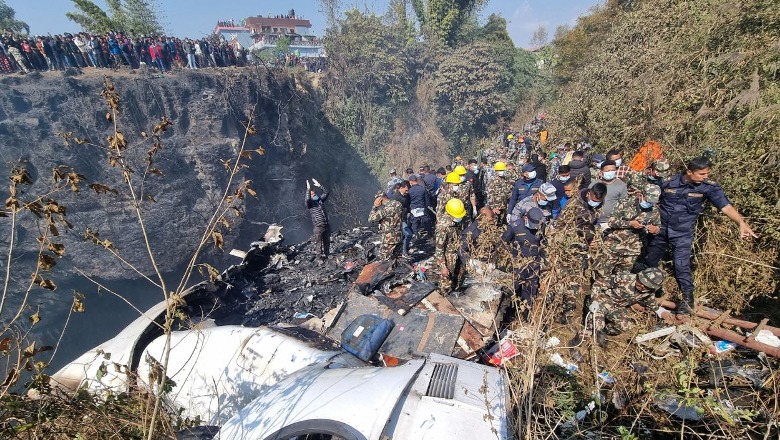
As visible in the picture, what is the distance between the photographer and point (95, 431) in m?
2.42

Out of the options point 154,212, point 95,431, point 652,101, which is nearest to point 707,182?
point 652,101

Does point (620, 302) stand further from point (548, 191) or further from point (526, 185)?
point (526, 185)

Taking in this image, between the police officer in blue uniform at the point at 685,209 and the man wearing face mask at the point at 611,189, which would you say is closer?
the police officer in blue uniform at the point at 685,209

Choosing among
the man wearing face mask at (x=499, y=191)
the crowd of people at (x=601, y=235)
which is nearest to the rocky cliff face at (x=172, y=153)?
the man wearing face mask at (x=499, y=191)

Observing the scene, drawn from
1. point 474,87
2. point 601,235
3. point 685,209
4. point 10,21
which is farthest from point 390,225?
point 10,21

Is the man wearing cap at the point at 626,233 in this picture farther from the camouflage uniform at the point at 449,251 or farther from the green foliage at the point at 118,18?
the green foliage at the point at 118,18

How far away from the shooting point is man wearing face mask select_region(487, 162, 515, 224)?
6945 millimetres

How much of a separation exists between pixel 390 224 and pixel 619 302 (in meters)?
3.58

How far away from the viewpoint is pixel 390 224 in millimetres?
6441

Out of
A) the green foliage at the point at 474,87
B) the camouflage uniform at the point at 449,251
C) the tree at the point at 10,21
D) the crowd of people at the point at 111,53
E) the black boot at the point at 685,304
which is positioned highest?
the tree at the point at 10,21

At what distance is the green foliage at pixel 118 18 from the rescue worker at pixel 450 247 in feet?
54.0

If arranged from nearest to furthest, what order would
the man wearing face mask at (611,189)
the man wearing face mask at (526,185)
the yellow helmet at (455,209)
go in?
1. the man wearing face mask at (611,189)
2. the yellow helmet at (455,209)
3. the man wearing face mask at (526,185)

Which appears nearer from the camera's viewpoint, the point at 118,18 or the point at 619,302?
the point at 619,302

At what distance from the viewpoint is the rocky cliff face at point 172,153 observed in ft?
37.2
